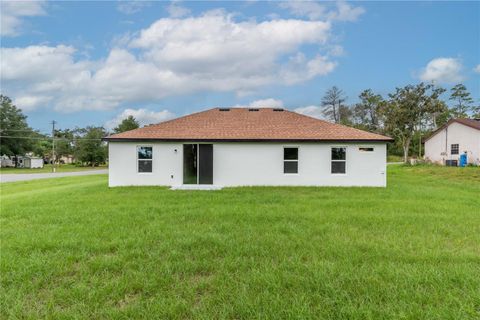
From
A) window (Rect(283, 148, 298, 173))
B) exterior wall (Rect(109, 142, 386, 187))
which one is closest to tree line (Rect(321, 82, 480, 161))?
exterior wall (Rect(109, 142, 386, 187))

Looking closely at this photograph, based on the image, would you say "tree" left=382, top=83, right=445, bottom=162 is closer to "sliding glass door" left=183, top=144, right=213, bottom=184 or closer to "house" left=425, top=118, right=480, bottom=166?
"house" left=425, top=118, right=480, bottom=166

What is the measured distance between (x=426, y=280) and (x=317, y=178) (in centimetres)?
1037

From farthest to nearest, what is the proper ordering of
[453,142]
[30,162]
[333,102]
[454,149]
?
[333,102] → [30,162] → [453,142] → [454,149]

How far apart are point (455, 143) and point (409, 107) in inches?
308

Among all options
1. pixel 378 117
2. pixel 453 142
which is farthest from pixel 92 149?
pixel 453 142

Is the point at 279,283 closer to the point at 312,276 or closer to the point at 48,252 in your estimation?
the point at 312,276

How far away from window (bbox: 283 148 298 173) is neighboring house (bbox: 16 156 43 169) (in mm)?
54842

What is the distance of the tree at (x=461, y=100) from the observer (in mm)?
48688

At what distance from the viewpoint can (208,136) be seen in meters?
13.7

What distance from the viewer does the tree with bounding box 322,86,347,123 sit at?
55.2 m

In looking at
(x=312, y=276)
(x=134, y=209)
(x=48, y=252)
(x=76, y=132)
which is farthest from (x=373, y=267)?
(x=76, y=132)

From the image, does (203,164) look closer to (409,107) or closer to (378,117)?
(409,107)

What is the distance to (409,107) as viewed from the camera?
111ft

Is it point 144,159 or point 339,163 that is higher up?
point 144,159
